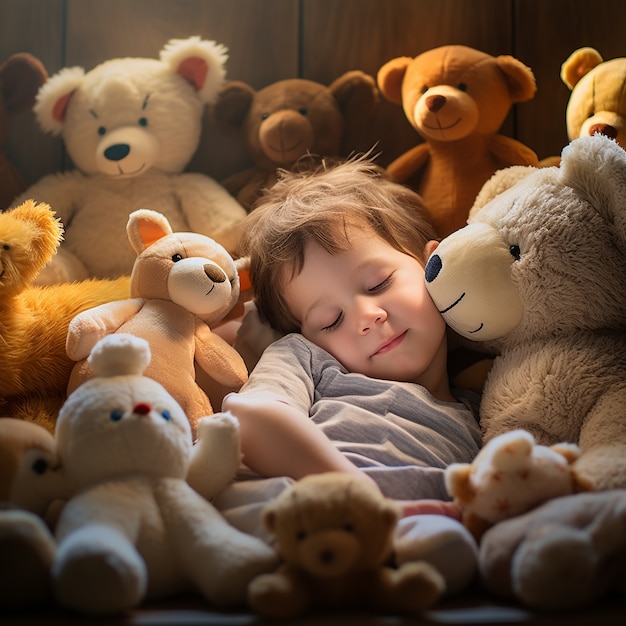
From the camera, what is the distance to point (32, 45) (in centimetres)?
165

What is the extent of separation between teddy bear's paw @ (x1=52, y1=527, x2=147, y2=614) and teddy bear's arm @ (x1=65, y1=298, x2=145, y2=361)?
1.47 feet

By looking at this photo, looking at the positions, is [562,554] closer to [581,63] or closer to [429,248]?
[429,248]

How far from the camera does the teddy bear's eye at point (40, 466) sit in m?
0.80

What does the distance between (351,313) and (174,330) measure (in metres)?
0.26

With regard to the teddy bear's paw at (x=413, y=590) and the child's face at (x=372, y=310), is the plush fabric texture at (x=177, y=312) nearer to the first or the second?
the child's face at (x=372, y=310)

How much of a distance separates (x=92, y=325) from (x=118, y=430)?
1.07ft

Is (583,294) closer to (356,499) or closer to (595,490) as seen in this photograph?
(595,490)

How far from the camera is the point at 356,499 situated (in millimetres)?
689

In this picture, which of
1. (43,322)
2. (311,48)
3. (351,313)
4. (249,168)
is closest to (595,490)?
(351,313)

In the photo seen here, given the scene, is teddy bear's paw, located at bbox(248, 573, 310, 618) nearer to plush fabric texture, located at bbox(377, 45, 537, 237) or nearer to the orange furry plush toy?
the orange furry plush toy

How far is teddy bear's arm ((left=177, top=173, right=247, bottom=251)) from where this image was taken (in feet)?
4.74

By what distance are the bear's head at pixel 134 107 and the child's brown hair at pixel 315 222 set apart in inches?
9.8

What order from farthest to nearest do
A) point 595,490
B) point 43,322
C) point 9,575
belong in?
point 43,322 < point 595,490 < point 9,575

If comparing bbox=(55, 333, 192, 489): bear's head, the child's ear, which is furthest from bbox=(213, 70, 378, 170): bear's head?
bbox=(55, 333, 192, 489): bear's head
